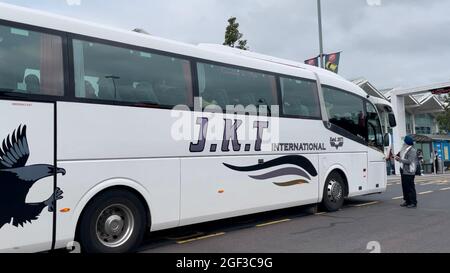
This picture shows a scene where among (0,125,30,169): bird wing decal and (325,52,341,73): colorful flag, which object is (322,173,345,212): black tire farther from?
(325,52,341,73): colorful flag

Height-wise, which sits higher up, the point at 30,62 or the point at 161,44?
the point at 161,44

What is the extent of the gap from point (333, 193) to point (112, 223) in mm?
5911

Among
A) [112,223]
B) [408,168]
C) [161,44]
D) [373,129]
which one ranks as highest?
[161,44]

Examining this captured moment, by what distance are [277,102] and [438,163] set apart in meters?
29.2

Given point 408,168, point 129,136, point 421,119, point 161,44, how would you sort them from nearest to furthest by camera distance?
point 129,136 < point 161,44 < point 408,168 < point 421,119

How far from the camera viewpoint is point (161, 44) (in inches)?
280

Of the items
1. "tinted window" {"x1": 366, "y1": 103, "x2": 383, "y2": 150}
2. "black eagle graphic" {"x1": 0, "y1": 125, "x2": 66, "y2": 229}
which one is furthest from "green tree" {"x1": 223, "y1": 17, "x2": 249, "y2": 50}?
"black eagle graphic" {"x1": 0, "y1": 125, "x2": 66, "y2": 229}

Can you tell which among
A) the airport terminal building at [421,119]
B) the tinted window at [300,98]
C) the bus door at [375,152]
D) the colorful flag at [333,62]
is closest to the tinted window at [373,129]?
the bus door at [375,152]

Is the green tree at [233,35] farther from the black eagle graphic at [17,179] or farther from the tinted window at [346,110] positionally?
the black eagle graphic at [17,179]

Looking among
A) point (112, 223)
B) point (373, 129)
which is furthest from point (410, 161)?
point (112, 223)

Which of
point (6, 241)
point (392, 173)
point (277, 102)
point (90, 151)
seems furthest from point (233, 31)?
point (392, 173)

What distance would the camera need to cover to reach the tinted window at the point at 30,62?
5.36 m

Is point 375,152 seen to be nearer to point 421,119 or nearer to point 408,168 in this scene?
point 408,168

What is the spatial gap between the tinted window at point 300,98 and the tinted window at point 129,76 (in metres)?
2.62
